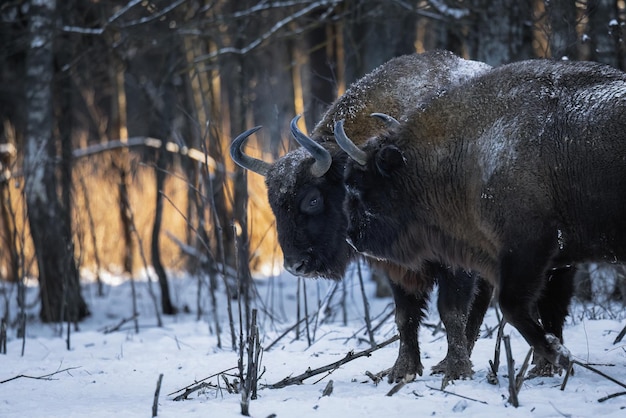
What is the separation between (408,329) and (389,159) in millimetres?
1170

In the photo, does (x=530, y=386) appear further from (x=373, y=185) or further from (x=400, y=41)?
(x=400, y=41)

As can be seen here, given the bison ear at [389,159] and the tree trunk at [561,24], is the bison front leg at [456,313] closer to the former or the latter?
the bison ear at [389,159]

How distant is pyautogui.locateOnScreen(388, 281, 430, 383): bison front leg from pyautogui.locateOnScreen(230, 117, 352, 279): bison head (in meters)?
0.49

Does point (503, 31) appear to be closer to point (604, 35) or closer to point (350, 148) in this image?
point (604, 35)

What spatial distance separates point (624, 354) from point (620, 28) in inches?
113

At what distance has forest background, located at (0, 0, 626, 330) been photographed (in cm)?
770

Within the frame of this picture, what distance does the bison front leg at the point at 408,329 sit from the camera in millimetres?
5414

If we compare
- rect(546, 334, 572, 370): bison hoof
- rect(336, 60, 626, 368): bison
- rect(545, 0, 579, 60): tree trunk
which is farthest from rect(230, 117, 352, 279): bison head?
rect(545, 0, 579, 60): tree trunk

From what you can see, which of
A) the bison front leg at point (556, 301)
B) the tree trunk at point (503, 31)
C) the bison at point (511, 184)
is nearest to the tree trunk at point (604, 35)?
the tree trunk at point (503, 31)

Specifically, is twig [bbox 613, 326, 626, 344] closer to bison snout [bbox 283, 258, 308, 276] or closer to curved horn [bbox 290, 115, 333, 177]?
bison snout [bbox 283, 258, 308, 276]

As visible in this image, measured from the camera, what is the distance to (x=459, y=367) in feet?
17.0

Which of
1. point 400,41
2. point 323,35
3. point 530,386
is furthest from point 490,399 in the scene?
point 323,35

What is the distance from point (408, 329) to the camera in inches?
219

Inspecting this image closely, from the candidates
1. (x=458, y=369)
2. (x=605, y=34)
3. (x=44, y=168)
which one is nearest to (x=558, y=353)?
(x=458, y=369)
